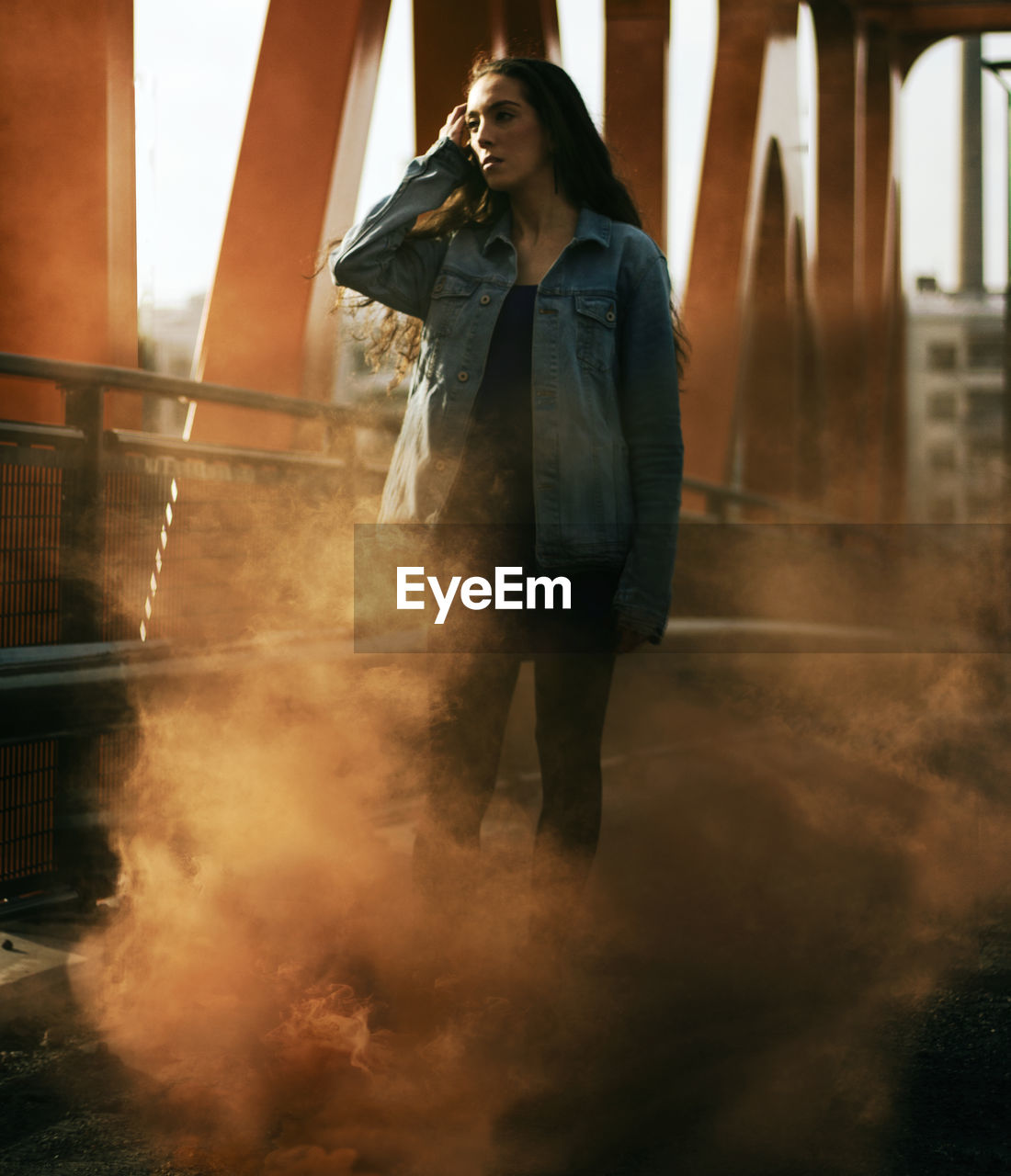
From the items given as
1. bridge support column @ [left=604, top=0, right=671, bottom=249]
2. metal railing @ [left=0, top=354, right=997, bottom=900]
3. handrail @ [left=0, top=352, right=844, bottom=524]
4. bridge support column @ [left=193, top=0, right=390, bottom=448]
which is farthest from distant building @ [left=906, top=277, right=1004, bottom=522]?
metal railing @ [left=0, top=354, right=997, bottom=900]

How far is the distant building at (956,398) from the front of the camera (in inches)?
2931

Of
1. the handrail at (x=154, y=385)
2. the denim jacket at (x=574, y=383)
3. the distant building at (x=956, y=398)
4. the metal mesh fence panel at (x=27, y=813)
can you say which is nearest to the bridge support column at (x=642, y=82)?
the handrail at (x=154, y=385)

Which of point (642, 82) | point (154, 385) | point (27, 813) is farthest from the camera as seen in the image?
point (642, 82)

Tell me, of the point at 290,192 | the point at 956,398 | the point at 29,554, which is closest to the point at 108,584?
the point at 29,554

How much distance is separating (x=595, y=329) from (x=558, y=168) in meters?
0.31

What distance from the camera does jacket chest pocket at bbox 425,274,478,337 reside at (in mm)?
2129

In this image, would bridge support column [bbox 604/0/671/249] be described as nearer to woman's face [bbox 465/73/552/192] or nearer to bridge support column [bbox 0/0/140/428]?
bridge support column [bbox 0/0/140/428]

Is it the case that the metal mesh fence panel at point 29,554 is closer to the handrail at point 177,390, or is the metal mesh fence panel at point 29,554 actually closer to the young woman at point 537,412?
the handrail at point 177,390

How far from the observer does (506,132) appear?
214cm

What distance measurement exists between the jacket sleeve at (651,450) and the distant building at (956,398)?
2937 inches

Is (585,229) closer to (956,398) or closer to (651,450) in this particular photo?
(651,450)

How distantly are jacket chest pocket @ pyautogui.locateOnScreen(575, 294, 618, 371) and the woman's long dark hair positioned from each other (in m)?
0.18

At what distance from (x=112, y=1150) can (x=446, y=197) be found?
1586 millimetres

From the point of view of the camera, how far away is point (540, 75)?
7.02 feet
